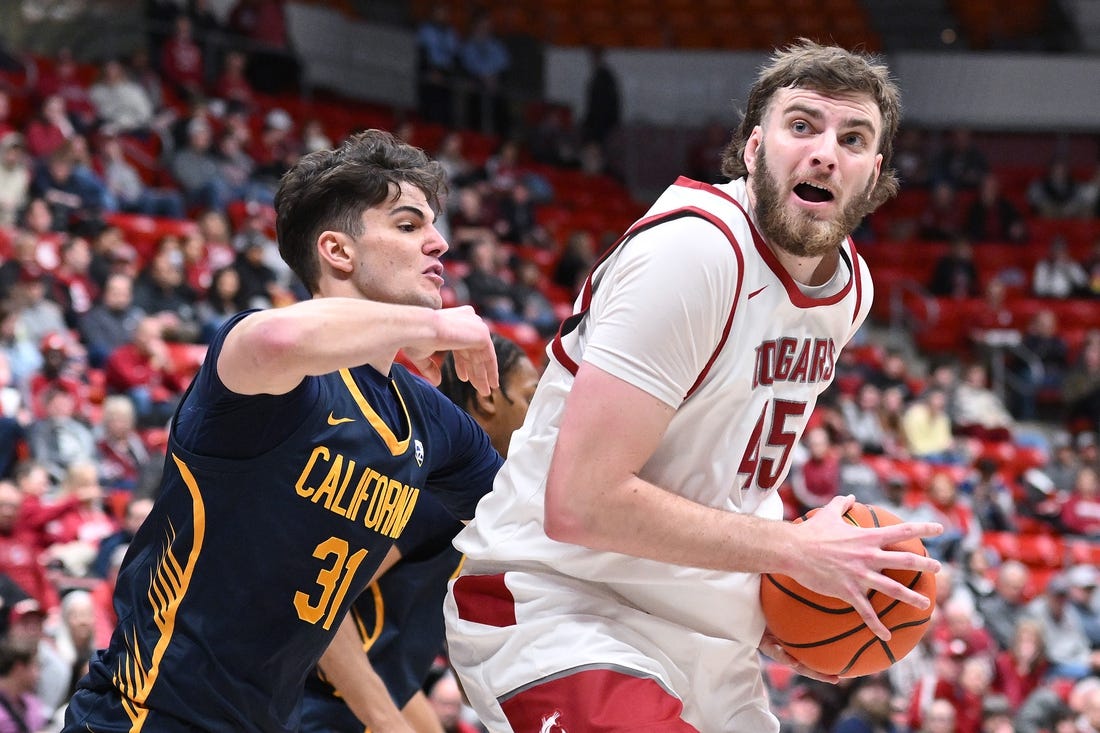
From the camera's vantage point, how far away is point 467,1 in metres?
21.4

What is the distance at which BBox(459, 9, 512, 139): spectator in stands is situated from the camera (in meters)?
19.5

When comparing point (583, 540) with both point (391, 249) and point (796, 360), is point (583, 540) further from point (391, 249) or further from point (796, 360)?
point (391, 249)

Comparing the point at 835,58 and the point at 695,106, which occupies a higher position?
the point at 835,58

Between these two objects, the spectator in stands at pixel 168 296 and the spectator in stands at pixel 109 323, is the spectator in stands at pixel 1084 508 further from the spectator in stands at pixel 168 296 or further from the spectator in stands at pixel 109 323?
the spectator in stands at pixel 109 323

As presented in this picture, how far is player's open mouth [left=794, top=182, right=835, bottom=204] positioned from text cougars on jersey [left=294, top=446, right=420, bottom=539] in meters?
1.10

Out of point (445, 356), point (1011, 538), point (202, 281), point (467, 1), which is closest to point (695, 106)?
point (467, 1)

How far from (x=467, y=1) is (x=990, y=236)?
7.91 metres

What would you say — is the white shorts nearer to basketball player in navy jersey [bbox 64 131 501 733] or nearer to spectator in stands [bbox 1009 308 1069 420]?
basketball player in navy jersey [bbox 64 131 501 733]

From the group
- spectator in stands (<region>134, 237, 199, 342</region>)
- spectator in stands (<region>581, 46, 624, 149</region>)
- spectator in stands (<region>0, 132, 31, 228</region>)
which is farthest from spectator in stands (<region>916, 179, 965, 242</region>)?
spectator in stands (<region>0, 132, 31, 228</region>)

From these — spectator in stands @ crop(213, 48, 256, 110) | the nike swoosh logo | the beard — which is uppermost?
the beard

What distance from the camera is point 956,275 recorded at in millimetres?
18453

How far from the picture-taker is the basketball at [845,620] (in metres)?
3.07

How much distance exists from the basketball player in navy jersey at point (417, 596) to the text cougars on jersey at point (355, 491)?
692mm

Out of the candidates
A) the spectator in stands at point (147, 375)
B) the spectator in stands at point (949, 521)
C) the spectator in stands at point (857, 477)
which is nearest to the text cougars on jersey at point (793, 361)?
the spectator in stands at point (147, 375)
